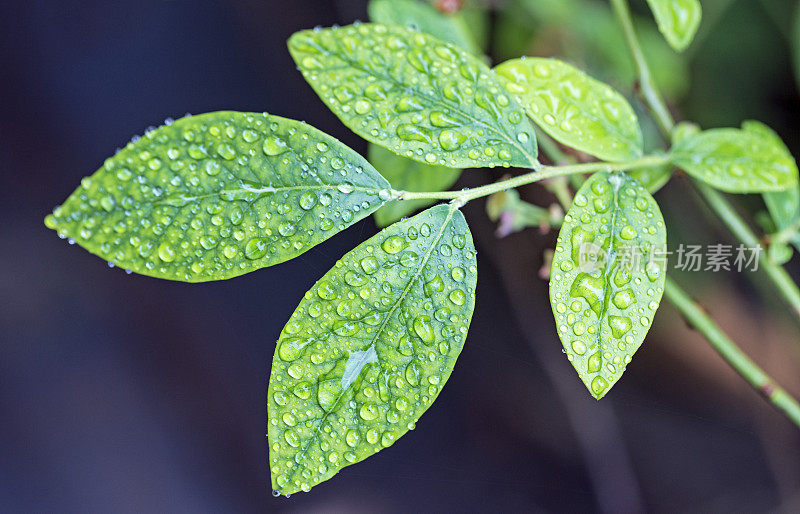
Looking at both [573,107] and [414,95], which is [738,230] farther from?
[414,95]

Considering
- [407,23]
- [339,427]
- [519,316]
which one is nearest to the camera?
[339,427]

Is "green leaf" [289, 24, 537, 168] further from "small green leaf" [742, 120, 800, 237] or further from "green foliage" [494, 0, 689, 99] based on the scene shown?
"green foliage" [494, 0, 689, 99]

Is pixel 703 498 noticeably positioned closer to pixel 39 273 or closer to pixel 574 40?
pixel 574 40

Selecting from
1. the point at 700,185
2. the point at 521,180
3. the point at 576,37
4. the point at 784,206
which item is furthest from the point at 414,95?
the point at 576,37

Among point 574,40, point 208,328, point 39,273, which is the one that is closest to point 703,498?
point 574,40

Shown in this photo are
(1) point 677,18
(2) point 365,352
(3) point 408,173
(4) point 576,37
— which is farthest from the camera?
(4) point 576,37

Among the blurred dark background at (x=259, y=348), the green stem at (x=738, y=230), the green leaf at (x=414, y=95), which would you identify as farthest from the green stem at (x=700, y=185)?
the blurred dark background at (x=259, y=348)
